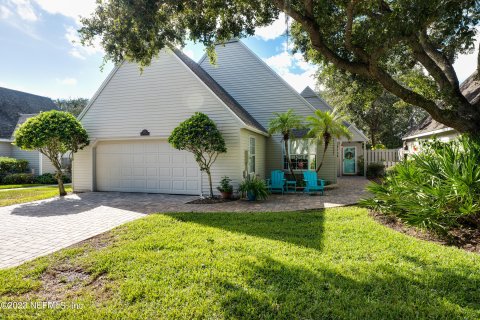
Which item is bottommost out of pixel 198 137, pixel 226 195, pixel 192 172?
pixel 226 195

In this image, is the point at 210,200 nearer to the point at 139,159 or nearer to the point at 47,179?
the point at 139,159

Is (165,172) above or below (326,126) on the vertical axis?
below

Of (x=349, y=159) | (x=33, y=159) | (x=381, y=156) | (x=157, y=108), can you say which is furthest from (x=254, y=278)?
(x=33, y=159)

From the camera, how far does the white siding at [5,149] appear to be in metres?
19.5

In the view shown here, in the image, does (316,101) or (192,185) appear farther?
(316,101)

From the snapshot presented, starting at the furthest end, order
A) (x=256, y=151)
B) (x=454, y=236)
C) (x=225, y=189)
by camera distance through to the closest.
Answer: (x=256, y=151)
(x=225, y=189)
(x=454, y=236)

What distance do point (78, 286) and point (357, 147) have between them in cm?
2133

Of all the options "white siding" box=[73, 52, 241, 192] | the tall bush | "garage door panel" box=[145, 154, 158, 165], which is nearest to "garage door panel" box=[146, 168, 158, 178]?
"garage door panel" box=[145, 154, 158, 165]

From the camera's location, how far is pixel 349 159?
69.6 feet

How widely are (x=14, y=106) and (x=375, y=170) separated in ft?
99.0

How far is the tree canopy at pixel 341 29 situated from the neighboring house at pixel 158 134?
309 cm

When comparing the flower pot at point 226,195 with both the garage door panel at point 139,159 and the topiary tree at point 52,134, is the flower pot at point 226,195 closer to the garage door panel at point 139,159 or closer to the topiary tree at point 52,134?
the garage door panel at point 139,159

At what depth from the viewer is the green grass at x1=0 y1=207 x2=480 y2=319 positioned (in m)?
2.85

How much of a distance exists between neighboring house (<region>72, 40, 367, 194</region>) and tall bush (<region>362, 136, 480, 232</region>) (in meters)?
5.83
